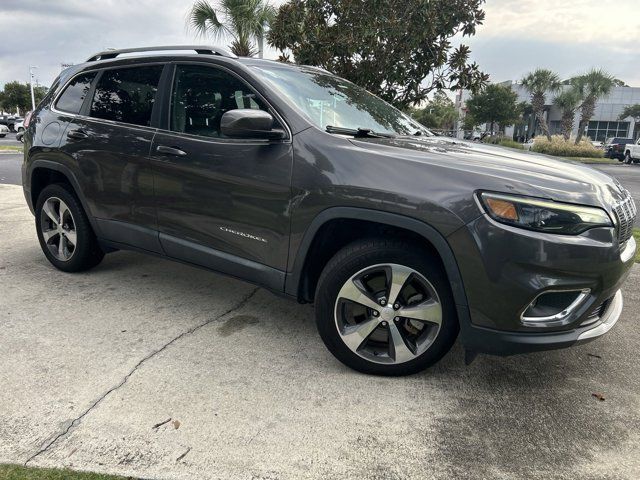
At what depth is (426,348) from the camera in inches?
106

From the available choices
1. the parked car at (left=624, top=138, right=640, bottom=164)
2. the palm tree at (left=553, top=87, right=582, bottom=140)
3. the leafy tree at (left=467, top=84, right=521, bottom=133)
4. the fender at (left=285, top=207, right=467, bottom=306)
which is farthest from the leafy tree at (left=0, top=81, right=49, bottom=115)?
the fender at (left=285, top=207, right=467, bottom=306)

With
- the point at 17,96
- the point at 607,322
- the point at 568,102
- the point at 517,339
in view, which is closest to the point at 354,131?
the point at 517,339

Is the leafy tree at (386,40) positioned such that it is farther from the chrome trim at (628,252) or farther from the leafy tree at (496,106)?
the leafy tree at (496,106)

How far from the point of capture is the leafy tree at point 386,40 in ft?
20.6

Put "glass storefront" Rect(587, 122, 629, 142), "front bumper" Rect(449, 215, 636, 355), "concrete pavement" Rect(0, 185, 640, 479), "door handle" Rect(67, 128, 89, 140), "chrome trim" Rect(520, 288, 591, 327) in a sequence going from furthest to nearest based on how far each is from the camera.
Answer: "glass storefront" Rect(587, 122, 629, 142) < "door handle" Rect(67, 128, 89, 140) < "chrome trim" Rect(520, 288, 591, 327) < "front bumper" Rect(449, 215, 636, 355) < "concrete pavement" Rect(0, 185, 640, 479)

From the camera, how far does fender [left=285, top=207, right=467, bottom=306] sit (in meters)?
2.45

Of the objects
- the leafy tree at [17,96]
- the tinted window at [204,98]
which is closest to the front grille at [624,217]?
the tinted window at [204,98]

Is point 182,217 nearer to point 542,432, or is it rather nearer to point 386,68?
point 542,432

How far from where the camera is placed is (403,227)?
8.29 feet

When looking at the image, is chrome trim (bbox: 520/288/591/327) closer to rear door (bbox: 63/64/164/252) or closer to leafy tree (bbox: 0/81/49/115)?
rear door (bbox: 63/64/164/252)

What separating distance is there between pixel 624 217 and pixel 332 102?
1.87 m

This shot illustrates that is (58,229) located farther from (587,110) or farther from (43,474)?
(587,110)

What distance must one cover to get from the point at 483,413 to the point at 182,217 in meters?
2.18

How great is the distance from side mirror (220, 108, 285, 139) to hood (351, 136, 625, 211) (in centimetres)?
51
